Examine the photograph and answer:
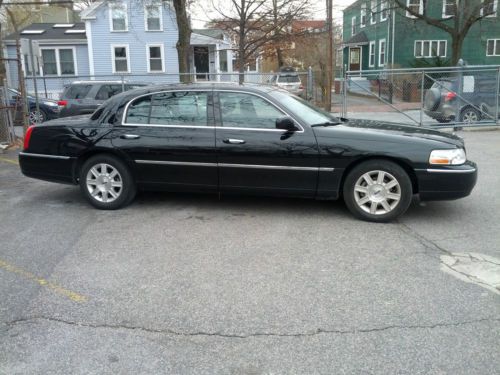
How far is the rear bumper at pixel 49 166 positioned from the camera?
21.3 ft

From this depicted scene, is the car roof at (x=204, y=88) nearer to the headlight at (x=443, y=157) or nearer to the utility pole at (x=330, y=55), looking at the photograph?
the headlight at (x=443, y=157)

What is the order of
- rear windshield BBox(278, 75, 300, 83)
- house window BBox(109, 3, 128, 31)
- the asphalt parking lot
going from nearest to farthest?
the asphalt parking lot, house window BBox(109, 3, 128, 31), rear windshield BBox(278, 75, 300, 83)

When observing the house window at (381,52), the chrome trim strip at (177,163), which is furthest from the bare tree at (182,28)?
the house window at (381,52)

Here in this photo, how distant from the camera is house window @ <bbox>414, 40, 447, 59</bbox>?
108 feet

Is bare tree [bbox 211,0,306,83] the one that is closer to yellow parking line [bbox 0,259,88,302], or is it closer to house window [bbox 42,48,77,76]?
house window [bbox 42,48,77,76]

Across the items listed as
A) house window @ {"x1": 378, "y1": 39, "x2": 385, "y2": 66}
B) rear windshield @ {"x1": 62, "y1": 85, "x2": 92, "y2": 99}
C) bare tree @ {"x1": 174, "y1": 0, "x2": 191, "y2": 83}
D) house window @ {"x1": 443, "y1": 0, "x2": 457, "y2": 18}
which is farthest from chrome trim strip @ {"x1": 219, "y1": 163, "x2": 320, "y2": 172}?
house window @ {"x1": 378, "y1": 39, "x2": 385, "y2": 66}

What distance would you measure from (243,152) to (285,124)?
0.59 meters

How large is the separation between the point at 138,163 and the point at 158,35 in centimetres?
2534

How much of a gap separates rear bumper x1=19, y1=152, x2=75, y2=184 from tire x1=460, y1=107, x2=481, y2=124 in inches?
452

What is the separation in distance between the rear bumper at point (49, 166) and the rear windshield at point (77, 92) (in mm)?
9214

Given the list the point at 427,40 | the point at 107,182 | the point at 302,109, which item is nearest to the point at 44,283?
the point at 107,182

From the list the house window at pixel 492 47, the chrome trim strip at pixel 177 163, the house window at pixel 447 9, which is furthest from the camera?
the house window at pixel 492 47

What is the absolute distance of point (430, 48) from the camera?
108 ft

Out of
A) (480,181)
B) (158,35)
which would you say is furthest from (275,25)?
(480,181)
